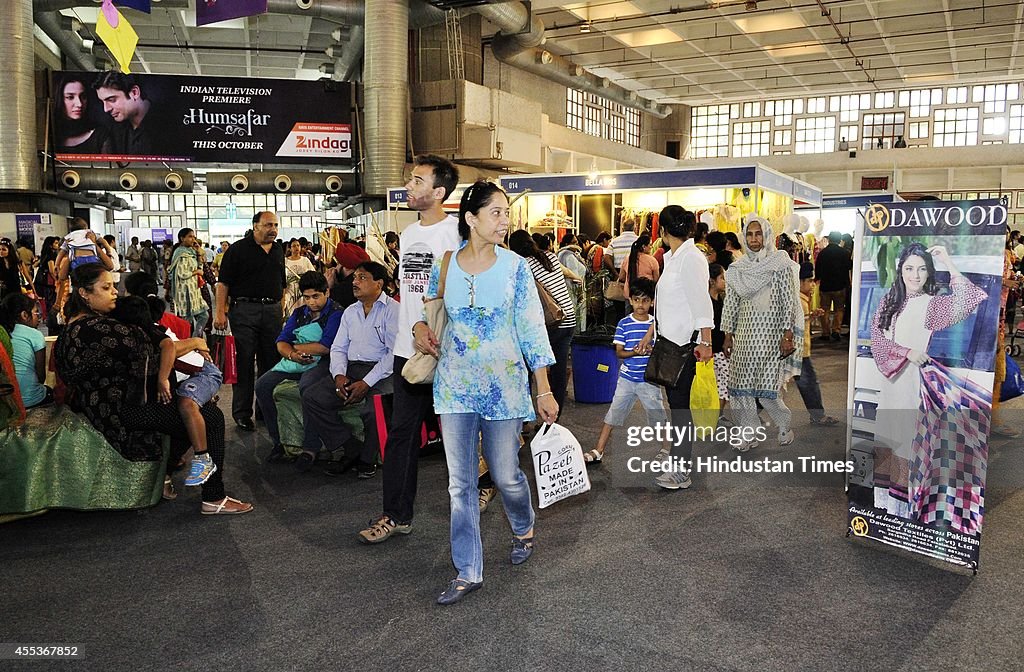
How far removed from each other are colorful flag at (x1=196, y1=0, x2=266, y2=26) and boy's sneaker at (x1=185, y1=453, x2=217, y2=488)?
23.3 ft

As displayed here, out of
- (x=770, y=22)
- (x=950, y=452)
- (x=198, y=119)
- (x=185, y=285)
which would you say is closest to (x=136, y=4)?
(x=185, y=285)

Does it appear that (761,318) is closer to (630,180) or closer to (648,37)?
(630,180)

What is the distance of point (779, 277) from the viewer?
4.93 m

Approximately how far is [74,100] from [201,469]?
1384 cm

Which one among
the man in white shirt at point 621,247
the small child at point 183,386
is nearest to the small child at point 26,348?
the small child at point 183,386

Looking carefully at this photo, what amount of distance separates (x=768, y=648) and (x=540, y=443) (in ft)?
3.73

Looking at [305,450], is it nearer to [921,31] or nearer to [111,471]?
[111,471]

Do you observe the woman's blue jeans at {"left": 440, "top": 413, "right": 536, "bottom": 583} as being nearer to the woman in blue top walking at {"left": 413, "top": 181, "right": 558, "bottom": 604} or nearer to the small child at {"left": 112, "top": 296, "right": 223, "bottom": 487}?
the woman in blue top walking at {"left": 413, "top": 181, "right": 558, "bottom": 604}

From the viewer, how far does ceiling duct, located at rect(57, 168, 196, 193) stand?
51.1 feet

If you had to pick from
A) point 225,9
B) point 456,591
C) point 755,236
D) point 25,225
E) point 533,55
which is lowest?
point 456,591

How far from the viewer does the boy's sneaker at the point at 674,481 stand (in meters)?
4.41

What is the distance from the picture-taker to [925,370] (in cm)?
330

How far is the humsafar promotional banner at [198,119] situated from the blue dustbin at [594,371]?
10.8m

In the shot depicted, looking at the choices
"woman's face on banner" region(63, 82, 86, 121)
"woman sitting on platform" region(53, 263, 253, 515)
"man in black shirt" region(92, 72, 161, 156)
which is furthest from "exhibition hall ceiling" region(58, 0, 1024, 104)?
"woman sitting on platform" region(53, 263, 253, 515)
